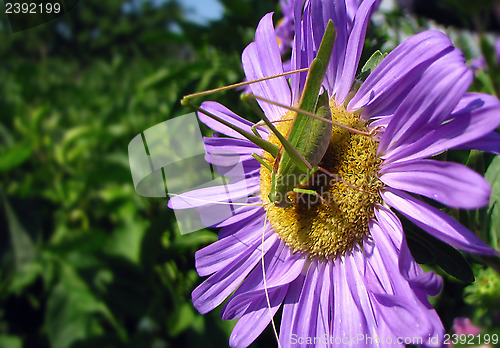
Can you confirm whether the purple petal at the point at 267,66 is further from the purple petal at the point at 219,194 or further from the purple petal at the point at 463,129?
the purple petal at the point at 463,129

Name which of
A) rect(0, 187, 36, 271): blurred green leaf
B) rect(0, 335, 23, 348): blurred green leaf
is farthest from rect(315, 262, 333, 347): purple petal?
rect(0, 187, 36, 271): blurred green leaf

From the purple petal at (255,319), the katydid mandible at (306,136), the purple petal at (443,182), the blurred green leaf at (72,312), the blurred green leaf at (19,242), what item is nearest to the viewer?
the purple petal at (443,182)

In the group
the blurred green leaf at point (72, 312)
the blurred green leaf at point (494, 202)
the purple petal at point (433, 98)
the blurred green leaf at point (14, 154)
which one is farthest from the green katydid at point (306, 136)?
the blurred green leaf at point (14, 154)

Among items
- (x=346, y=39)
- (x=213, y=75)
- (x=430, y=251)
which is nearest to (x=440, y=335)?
(x=430, y=251)

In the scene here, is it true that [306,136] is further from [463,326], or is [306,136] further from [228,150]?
→ [463,326]

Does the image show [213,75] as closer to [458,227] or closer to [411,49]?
[411,49]

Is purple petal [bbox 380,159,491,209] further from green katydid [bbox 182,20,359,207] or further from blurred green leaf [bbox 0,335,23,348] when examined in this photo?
blurred green leaf [bbox 0,335,23,348]
